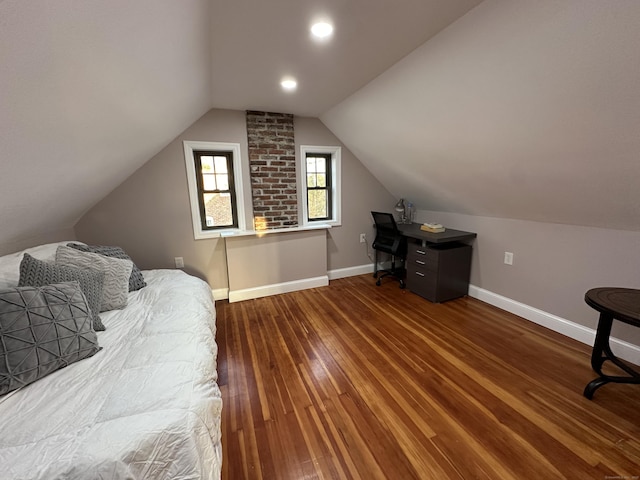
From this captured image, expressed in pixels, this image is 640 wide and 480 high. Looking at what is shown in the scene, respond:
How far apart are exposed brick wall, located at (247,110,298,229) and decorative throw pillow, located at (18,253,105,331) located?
1.82 metres

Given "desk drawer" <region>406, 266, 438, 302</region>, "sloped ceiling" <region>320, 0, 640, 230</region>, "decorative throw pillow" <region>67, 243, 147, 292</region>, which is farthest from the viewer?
"desk drawer" <region>406, 266, 438, 302</region>

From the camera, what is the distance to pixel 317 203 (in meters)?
3.79

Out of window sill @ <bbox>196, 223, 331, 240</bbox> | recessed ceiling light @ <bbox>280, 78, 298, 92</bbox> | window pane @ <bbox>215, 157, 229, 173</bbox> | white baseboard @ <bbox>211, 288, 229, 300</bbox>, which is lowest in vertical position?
white baseboard @ <bbox>211, 288, 229, 300</bbox>

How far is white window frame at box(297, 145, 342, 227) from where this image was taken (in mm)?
3475

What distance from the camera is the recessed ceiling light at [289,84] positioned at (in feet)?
7.22

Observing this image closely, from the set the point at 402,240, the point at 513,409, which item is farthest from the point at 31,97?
the point at 402,240

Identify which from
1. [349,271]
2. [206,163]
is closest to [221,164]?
[206,163]

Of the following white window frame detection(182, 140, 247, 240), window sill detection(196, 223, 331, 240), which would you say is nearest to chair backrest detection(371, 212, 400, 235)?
window sill detection(196, 223, 331, 240)

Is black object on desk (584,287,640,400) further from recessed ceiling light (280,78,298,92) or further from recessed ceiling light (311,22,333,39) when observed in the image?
recessed ceiling light (280,78,298,92)

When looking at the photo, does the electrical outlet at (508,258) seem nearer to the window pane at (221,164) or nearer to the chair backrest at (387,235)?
the chair backrest at (387,235)

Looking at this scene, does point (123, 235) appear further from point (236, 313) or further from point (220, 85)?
point (220, 85)

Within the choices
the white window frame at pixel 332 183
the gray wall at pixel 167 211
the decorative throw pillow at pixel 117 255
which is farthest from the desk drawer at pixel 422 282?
the decorative throw pillow at pixel 117 255

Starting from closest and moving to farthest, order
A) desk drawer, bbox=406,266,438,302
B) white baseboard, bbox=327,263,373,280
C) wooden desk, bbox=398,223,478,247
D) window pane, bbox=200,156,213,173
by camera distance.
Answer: wooden desk, bbox=398,223,478,247 → desk drawer, bbox=406,266,438,302 → window pane, bbox=200,156,213,173 → white baseboard, bbox=327,263,373,280

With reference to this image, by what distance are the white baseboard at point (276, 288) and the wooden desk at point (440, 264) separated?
1.23 metres
